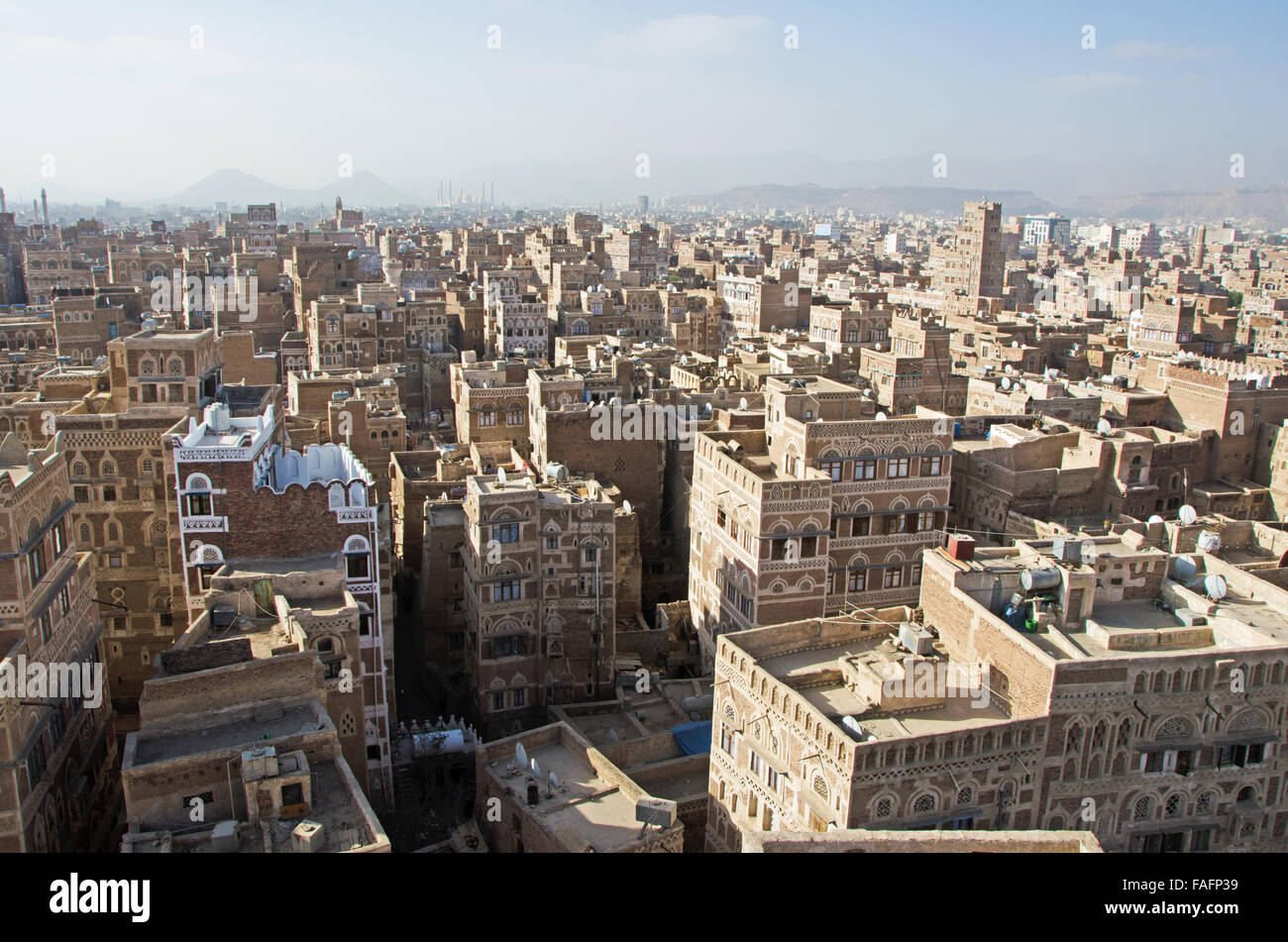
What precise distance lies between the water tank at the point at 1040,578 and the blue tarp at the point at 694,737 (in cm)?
1294

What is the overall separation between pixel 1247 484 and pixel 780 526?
34099 mm

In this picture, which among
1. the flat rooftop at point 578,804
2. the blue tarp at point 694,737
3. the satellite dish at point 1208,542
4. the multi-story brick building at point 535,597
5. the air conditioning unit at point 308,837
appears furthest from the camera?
the multi-story brick building at point 535,597

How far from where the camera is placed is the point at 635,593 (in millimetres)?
49969

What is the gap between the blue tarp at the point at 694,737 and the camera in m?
37.5

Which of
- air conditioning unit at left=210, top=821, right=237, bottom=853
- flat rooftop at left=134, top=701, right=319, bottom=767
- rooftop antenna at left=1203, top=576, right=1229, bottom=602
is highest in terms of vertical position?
rooftop antenna at left=1203, top=576, right=1229, bottom=602

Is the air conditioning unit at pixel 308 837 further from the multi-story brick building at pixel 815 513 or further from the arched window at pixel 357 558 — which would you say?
the multi-story brick building at pixel 815 513

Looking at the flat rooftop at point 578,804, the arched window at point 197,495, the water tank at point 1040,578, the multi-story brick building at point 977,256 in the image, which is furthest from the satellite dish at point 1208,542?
the multi-story brick building at point 977,256

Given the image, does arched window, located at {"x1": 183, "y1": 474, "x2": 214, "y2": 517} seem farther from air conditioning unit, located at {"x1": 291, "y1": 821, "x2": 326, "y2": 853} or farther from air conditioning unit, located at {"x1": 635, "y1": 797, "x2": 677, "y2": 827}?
air conditioning unit, located at {"x1": 635, "y1": 797, "x2": 677, "y2": 827}

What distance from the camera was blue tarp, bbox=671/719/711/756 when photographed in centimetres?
3750

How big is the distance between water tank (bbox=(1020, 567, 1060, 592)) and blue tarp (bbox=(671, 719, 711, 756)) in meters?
12.9

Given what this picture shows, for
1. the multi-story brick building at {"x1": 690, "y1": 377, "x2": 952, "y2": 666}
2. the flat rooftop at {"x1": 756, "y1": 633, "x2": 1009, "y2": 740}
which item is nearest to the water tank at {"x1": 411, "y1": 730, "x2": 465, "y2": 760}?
the multi-story brick building at {"x1": 690, "y1": 377, "x2": 952, "y2": 666}

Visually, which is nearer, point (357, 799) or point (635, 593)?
point (357, 799)

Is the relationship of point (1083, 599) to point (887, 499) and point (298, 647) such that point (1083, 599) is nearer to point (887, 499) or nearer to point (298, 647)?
point (887, 499)
